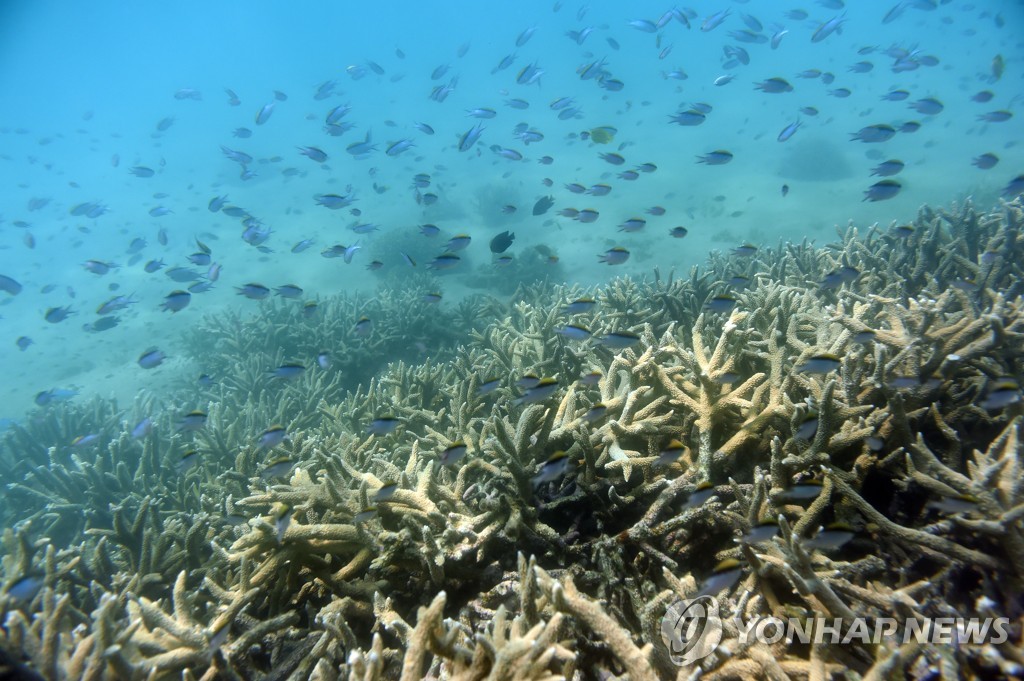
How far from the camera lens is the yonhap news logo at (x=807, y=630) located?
1.88 meters

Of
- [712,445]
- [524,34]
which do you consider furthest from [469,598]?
[524,34]

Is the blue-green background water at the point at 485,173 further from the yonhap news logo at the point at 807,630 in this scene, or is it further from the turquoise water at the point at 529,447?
the yonhap news logo at the point at 807,630

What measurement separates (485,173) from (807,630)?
3616 cm

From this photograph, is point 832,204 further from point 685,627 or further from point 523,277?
point 685,627

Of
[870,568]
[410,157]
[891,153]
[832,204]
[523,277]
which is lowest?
[870,568]

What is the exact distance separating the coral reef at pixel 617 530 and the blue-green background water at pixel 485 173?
29.7 ft

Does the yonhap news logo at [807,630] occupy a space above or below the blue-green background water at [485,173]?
below

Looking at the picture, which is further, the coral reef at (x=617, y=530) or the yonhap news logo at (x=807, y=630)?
the coral reef at (x=617, y=530)

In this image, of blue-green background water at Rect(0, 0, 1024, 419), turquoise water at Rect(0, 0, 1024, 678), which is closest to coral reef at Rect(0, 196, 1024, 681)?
turquoise water at Rect(0, 0, 1024, 678)

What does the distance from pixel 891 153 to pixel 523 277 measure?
76.7 ft

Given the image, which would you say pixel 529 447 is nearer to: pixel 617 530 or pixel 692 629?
pixel 617 530

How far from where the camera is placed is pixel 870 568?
2287mm

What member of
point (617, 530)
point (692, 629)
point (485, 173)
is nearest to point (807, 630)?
point (692, 629)

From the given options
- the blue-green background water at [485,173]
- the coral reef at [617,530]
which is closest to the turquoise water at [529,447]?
the coral reef at [617,530]
